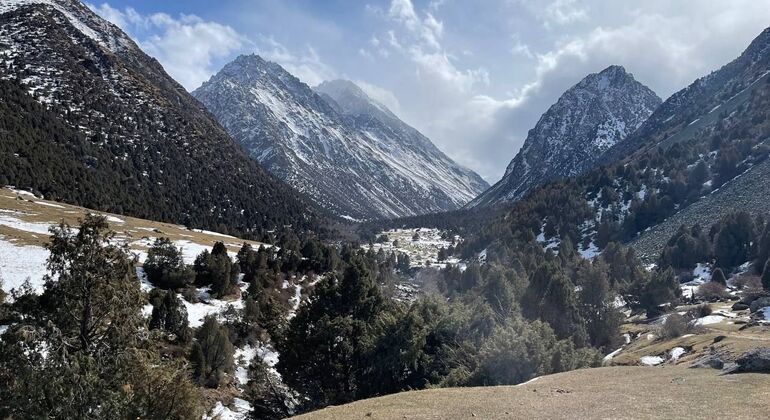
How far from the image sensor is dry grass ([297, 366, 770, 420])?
829 inches

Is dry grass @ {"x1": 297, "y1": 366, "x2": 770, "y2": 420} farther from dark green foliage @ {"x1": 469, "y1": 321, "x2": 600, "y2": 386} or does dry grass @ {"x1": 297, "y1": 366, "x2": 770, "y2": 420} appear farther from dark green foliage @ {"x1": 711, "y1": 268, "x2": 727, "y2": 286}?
dark green foliage @ {"x1": 711, "y1": 268, "x2": 727, "y2": 286}

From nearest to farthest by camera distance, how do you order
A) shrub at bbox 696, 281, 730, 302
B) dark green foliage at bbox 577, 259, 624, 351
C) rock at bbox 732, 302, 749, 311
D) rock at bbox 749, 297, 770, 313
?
1. rock at bbox 749, 297, 770, 313
2. rock at bbox 732, 302, 749, 311
3. dark green foliage at bbox 577, 259, 624, 351
4. shrub at bbox 696, 281, 730, 302

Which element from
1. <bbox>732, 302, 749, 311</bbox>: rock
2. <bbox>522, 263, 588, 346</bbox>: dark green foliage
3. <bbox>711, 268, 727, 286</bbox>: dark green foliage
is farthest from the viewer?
<bbox>711, 268, 727, 286</bbox>: dark green foliage

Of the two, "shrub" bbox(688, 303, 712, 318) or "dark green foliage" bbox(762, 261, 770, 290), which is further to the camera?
"dark green foliage" bbox(762, 261, 770, 290)

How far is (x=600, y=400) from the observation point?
24.4 m

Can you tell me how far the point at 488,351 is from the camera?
43.0 meters

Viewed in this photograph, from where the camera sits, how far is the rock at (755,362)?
88.9ft

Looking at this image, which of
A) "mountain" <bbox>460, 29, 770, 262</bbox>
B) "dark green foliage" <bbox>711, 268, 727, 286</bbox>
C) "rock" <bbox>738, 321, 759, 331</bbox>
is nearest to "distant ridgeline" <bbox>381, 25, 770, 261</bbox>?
"mountain" <bbox>460, 29, 770, 262</bbox>

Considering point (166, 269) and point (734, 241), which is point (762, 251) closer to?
point (734, 241)

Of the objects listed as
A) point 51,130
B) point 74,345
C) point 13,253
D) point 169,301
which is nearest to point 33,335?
point 74,345

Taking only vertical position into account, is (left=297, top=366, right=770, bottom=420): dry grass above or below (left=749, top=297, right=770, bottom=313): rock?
below

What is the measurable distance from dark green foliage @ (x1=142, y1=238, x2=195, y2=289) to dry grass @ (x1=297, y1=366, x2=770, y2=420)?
46364mm

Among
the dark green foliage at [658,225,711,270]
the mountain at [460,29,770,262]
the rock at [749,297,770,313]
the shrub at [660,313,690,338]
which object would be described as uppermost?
the mountain at [460,29,770,262]

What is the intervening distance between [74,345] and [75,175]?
128218 millimetres
